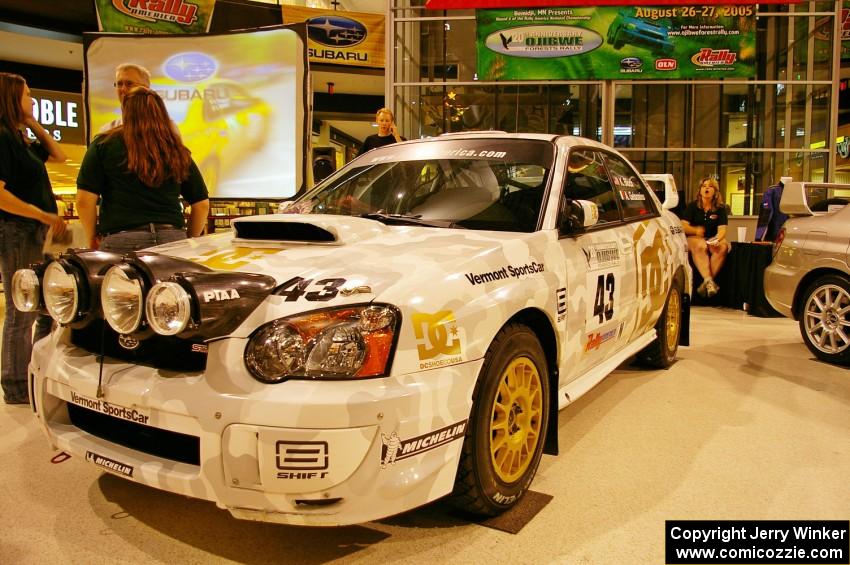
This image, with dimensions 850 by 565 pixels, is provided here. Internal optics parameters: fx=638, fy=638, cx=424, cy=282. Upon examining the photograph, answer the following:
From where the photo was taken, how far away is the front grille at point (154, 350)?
2.04 metres

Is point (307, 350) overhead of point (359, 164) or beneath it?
beneath

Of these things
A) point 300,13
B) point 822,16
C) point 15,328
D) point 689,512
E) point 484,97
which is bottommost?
point 689,512

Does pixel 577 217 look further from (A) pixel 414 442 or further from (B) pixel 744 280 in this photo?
(B) pixel 744 280

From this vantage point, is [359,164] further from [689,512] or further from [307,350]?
[689,512]

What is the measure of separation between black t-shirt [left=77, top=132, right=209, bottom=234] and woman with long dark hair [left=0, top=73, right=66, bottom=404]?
62 cm

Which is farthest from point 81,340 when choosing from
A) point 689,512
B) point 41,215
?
point 689,512

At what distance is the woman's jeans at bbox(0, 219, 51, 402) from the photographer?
12.2ft

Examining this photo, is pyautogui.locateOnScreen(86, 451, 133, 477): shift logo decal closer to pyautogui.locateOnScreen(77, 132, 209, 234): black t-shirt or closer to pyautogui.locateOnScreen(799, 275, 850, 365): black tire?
pyautogui.locateOnScreen(77, 132, 209, 234): black t-shirt

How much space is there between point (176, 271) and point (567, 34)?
9609 millimetres

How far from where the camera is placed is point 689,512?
8.29ft

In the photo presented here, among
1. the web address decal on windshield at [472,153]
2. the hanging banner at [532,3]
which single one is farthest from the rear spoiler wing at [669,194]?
the hanging banner at [532,3]

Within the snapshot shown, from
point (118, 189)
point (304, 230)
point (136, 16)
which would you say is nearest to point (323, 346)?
point (304, 230)

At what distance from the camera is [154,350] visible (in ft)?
6.98

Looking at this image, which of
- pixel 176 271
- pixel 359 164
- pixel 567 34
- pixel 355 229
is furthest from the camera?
pixel 567 34
